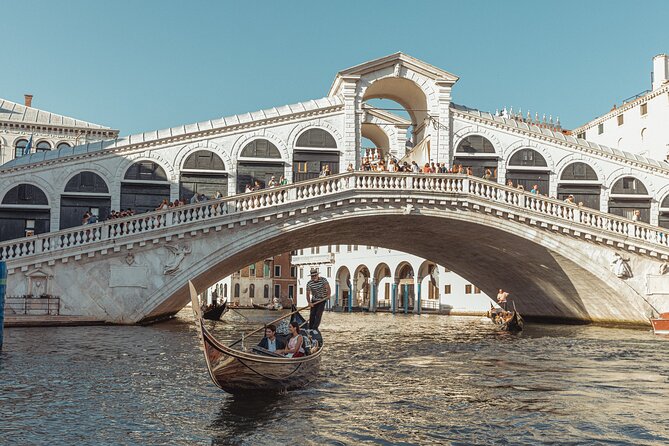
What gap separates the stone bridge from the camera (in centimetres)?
2286

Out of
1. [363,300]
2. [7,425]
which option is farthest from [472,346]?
[363,300]

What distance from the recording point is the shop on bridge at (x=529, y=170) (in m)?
29.1

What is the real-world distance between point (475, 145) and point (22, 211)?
17988mm

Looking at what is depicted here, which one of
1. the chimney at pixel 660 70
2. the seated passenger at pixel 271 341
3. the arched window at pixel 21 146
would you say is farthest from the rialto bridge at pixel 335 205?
the seated passenger at pixel 271 341

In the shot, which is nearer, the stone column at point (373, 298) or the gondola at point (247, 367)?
the gondola at point (247, 367)

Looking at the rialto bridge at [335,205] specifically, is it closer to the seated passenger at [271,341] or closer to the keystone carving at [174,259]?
the keystone carving at [174,259]

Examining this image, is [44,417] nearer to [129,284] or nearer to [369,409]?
[369,409]

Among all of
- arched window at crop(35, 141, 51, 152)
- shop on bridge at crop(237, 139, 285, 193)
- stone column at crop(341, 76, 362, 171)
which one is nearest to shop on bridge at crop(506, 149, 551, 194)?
stone column at crop(341, 76, 362, 171)

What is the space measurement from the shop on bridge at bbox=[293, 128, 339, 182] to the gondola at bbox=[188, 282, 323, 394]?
17.0 meters

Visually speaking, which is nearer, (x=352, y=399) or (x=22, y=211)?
(x=352, y=399)

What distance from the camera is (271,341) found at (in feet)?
37.6

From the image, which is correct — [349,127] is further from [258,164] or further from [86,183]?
[86,183]

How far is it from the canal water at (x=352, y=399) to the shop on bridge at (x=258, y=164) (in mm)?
10505

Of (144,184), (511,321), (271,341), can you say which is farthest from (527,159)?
(271,341)
